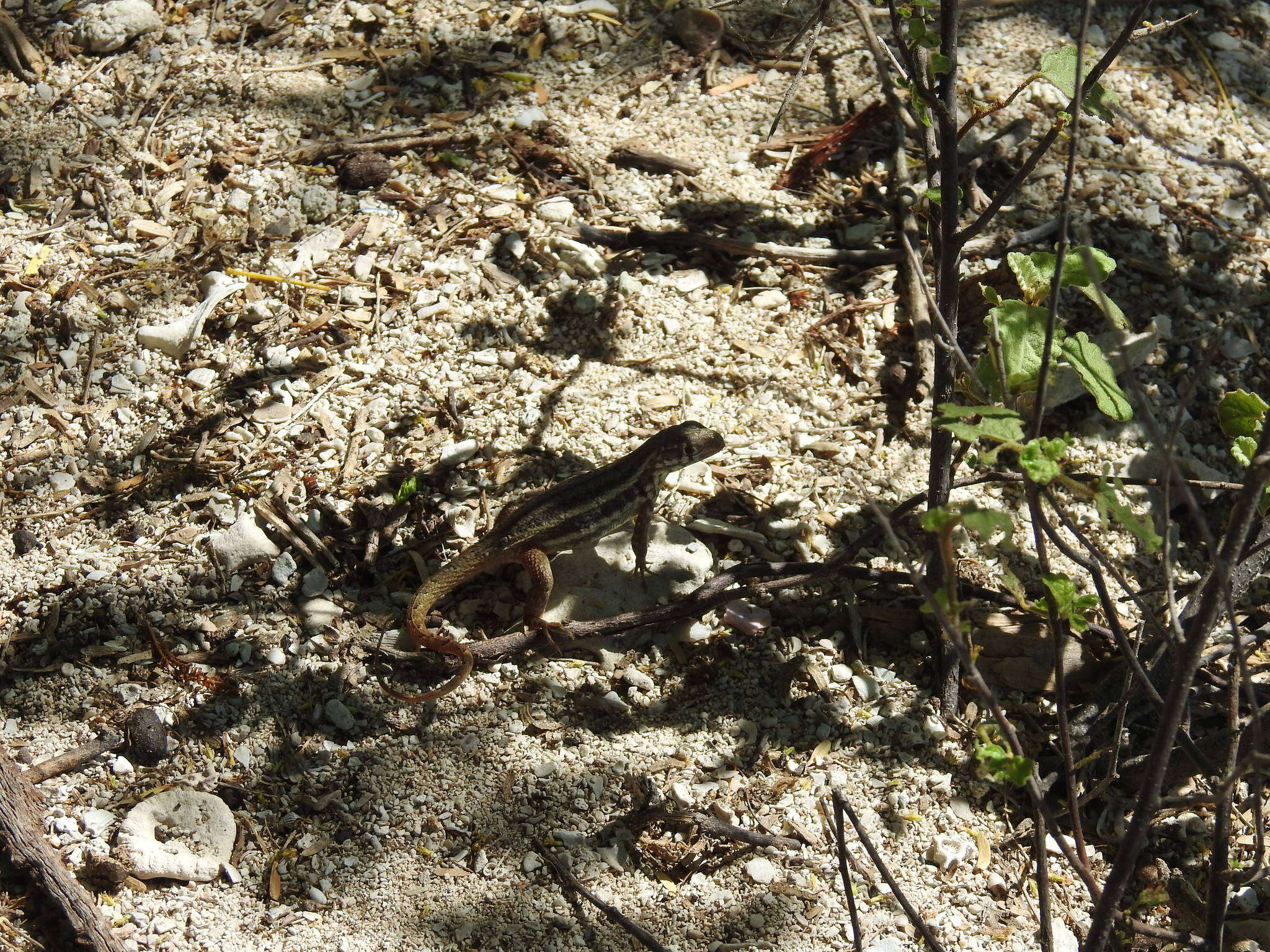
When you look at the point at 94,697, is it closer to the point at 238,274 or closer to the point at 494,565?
the point at 494,565

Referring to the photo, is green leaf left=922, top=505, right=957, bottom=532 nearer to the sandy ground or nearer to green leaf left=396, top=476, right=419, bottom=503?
the sandy ground

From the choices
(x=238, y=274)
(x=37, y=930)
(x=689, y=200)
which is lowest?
(x=37, y=930)

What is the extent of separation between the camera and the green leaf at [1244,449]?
238 centimetres

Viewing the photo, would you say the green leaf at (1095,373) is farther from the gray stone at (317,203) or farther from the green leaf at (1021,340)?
the gray stone at (317,203)

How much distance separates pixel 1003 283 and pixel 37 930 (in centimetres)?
380

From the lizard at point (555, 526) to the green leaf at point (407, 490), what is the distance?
30 centimetres

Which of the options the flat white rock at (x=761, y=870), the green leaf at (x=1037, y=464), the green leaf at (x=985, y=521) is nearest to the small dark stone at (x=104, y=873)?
the flat white rock at (x=761, y=870)

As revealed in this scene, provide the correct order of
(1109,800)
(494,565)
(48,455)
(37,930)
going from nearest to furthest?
(37,930) < (1109,800) < (494,565) < (48,455)

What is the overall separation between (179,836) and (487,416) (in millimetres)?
1735

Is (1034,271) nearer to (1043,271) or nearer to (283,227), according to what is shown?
(1043,271)

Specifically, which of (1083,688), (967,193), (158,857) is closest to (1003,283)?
(967,193)

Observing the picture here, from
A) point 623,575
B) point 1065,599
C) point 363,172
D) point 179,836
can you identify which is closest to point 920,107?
point 1065,599

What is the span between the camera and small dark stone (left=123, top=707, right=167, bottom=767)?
10.2 feet

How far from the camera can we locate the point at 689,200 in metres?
4.47
